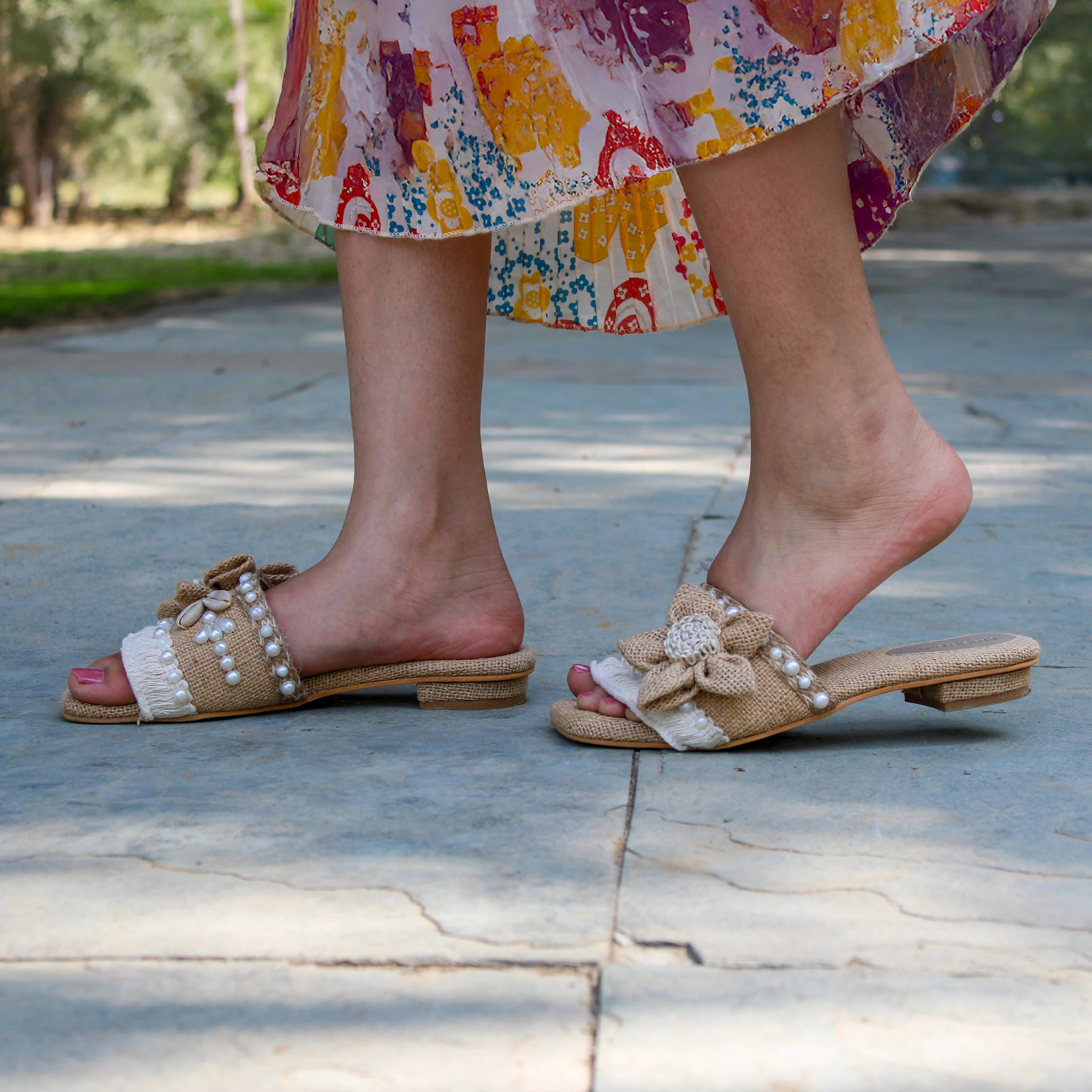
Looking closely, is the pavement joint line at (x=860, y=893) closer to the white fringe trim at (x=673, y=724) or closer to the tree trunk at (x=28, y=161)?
the white fringe trim at (x=673, y=724)

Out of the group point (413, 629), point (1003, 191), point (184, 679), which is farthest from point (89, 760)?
point (1003, 191)

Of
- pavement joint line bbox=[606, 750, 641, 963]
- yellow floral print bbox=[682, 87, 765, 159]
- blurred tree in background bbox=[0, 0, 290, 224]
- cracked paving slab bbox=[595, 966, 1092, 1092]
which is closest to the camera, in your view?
cracked paving slab bbox=[595, 966, 1092, 1092]

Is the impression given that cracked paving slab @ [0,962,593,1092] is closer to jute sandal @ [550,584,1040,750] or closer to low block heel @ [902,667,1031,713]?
jute sandal @ [550,584,1040,750]

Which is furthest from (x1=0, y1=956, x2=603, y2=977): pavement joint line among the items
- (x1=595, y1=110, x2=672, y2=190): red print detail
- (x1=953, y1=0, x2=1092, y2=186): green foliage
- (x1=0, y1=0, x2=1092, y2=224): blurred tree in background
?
(x1=0, y1=0, x2=1092, y2=224): blurred tree in background

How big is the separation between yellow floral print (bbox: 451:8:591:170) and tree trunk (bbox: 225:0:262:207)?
792 inches

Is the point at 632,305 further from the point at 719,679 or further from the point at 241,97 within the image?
the point at 241,97

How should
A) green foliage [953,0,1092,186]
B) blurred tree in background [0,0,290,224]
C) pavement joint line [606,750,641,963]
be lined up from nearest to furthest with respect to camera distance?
pavement joint line [606,750,641,963] < green foliage [953,0,1092,186] < blurred tree in background [0,0,290,224]

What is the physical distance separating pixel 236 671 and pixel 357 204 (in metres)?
0.45

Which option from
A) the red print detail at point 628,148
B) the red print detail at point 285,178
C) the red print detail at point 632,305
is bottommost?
the red print detail at point 632,305

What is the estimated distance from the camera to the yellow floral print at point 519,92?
112 cm

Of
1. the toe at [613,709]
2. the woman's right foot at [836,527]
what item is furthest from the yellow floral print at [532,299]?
the toe at [613,709]

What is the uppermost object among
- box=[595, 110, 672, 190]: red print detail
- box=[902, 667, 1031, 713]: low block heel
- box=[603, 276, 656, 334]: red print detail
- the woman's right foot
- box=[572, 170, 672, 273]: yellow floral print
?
box=[595, 110, 672, 190]: red print detail

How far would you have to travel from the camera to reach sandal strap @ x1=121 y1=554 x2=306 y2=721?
1.24m

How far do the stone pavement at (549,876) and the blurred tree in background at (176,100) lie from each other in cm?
1542
